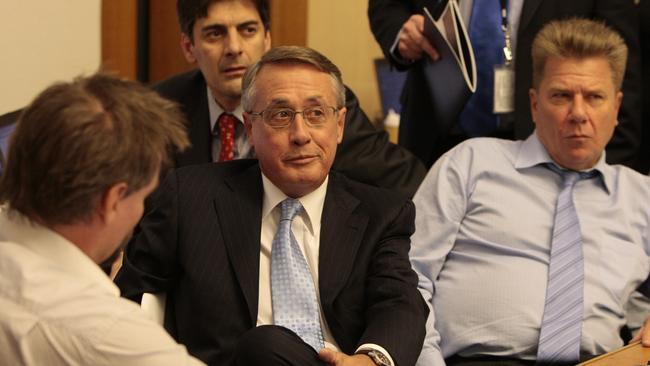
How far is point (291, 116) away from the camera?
109 inches

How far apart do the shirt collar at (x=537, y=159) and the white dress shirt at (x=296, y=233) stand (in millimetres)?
751

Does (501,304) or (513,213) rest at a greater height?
(513,213)

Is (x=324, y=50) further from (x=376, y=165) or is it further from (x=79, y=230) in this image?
(x=79, y=230)

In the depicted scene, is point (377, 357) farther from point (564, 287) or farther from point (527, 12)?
point (527, 12)

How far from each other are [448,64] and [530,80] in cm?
37

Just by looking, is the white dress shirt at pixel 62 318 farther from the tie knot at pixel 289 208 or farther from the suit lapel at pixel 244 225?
the tie knot at pixel 289 208

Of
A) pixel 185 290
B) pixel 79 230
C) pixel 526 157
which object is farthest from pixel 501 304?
pixel 79 230

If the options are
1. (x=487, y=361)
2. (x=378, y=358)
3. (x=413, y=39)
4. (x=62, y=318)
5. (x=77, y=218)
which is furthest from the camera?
(x=413, y=39)

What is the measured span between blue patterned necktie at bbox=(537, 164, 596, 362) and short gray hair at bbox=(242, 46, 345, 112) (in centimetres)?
A: 81

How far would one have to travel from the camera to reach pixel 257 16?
11.8ft

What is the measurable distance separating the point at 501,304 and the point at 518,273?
11cm

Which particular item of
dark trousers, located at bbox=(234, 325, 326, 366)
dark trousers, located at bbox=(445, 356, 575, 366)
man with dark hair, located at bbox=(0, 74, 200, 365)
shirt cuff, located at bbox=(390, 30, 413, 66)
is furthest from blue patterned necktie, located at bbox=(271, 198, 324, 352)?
shirt cuff, located at bbox=(390, 30, 413, 66)

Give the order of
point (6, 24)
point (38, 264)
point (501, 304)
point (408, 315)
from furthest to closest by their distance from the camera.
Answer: point (6, 24)
point (501, 304)
point (408, 315)
point (38, 264)

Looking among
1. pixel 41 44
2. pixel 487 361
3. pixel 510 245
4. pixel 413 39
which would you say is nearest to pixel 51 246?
pixel 487 361
